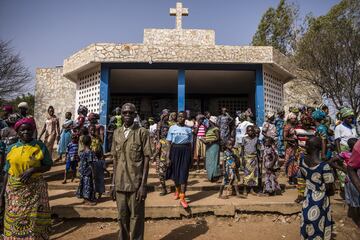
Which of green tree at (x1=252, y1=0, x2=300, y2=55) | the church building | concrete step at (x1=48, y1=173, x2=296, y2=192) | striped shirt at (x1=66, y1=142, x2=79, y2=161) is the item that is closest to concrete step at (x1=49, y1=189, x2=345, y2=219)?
concrete step at (x1=48, y1=173, x2=296, y2=192)

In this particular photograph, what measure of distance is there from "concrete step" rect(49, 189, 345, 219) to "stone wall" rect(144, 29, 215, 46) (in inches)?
254

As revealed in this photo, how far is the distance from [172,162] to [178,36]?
6.40 meters

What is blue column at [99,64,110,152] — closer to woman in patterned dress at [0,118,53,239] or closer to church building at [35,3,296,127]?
church building at [35,3,296,127]

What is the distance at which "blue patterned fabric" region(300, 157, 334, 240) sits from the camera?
293cm

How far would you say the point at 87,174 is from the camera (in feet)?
15.5

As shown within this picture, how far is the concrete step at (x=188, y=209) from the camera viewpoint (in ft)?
14.5

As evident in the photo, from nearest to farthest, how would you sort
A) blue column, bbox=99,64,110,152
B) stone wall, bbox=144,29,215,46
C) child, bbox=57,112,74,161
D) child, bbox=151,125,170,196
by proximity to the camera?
child, bbox=151,125,170,196
child, bbox=57,112,74,161
blue column, bbox=99,64,110,152
stone wall, bbox=144,29,215,46

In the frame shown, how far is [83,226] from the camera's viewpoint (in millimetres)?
4328

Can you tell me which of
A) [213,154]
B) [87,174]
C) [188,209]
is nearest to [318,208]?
[188,209]

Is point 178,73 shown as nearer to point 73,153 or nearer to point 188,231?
point 73,153

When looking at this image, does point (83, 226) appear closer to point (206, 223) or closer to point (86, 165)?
point (86, 165)

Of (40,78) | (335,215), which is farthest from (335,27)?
(40,78)

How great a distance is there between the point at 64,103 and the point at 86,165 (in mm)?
11201

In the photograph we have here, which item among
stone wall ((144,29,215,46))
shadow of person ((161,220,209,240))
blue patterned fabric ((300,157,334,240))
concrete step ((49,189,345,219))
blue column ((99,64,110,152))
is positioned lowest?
shadow of person ((161,220,209,240))
